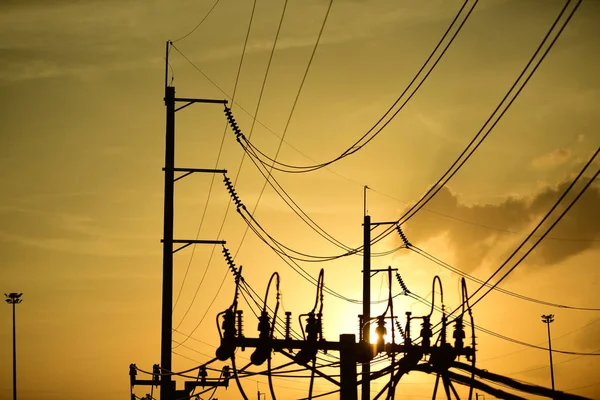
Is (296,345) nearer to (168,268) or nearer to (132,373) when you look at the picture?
(168,268)

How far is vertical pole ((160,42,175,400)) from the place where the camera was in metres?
35.3

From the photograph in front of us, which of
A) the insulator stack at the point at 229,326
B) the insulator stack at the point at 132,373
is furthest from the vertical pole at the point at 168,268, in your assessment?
the insulator stack at the point at 132,373

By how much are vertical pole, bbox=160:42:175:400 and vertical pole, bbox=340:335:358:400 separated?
919cm

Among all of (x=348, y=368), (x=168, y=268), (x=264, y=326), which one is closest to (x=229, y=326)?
(x=264, y=326)

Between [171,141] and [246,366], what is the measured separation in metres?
10.5

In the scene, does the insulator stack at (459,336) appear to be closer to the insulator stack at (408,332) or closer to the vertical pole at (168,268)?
the insulator stack at (408,332)

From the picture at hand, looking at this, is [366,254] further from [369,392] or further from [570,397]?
[570,397]

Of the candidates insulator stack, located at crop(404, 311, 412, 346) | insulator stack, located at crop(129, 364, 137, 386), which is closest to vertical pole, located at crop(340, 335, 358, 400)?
insulator stack, located at crop(404, 311, 412, 346)

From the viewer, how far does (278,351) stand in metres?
29.2

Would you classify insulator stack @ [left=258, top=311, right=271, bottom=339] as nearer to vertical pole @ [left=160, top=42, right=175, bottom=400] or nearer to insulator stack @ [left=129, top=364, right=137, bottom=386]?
vertical pole @ [left=160, top=42, right=175, bottom=400]

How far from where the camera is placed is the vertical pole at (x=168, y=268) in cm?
3528

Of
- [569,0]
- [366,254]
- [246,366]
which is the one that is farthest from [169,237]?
[569,0]

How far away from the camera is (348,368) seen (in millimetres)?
26875

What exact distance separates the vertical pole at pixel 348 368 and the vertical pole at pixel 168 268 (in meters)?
9.19
